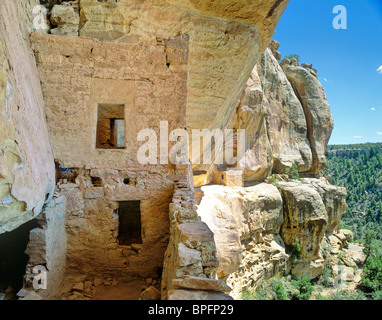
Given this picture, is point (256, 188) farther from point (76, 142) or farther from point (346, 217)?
point (346, 217)

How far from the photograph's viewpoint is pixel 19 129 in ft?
6.52

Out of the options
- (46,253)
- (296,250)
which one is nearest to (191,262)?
(46,253)

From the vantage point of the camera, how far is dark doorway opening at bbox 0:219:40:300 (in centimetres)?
298

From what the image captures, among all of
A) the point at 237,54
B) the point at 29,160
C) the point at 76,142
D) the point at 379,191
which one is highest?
the point at 237,54

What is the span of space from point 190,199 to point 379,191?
103 ft

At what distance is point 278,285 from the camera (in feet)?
30.2

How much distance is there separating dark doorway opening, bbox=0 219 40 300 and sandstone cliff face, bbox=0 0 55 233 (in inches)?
34.6

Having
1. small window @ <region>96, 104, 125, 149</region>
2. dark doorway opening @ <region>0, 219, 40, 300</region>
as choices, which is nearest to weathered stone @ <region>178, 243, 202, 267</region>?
dark doorway opening @ <region>0, 219, 40, 300</region>

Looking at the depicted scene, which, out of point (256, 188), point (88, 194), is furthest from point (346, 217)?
point (88, 194)

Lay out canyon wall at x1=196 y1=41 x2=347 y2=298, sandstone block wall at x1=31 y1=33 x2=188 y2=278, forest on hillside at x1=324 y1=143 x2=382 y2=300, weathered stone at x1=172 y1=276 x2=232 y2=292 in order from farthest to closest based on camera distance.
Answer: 1. forest on hillside at x1=324 y1=143 x2=382 y2=300
2. canyon wall at x1=196 y1=41 x2=347 y2=298
3. sandstone block wall at x1=31 y1=33 x2=188 y2=278
4. weathered stone at x1=172 y1=276 x2=232 y2=292

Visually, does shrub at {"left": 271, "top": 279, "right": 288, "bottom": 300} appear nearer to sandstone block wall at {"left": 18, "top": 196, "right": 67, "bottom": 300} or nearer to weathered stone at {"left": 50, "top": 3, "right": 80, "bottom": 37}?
sandstone block wall at {"left": 18, "top": 196, "right": 67, "bottom": 300}

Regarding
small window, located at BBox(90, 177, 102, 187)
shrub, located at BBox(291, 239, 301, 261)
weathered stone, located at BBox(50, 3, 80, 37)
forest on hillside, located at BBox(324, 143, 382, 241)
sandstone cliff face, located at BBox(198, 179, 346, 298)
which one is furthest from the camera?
forest on hillside, located at BBox(324, 143, 382, 241)

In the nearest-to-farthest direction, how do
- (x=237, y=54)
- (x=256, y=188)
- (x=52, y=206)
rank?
(x=52, y=206) → (x=237, y=54) → (x=256, y=188)

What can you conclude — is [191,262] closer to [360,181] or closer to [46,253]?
[46,253]
